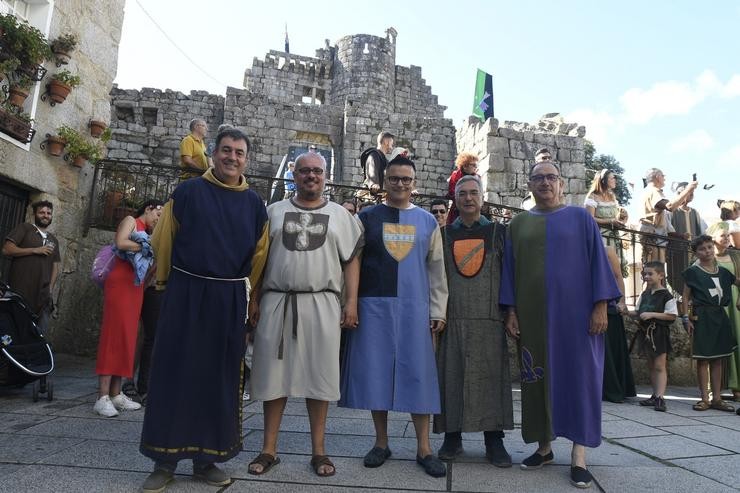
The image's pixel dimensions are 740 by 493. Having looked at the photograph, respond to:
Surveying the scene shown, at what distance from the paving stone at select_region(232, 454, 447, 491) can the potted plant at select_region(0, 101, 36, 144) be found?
4.48 metres

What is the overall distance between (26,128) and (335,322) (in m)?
4.61

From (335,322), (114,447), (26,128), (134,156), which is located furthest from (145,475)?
(134,156)

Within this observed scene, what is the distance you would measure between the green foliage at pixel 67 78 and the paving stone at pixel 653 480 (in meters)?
6.41

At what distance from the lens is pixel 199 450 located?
7.81 feet

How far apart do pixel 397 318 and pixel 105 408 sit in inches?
96.6

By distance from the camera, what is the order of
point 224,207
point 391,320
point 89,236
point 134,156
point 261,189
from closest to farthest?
point 224,207 < point 391,320 < point 89,236 < point 261,189 < point 134,156

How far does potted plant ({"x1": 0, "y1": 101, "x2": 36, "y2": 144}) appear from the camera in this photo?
16.5 feet

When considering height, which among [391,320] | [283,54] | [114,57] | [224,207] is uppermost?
[283,54]

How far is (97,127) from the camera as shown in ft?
21.7

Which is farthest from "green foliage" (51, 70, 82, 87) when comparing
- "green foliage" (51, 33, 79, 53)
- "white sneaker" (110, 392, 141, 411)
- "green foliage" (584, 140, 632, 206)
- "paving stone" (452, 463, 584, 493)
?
"green foliage" (584, 140, 632, 206)

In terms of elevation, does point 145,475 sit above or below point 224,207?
below

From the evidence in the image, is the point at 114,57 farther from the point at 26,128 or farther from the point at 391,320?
the point at 391,320

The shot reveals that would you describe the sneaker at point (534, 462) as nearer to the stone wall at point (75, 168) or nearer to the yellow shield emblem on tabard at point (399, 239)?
the yellow shield emblem on tabard at point (399, 239)

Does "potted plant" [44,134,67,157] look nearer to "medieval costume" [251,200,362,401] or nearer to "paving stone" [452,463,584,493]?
"medieval costume" [251,200,362,401]
